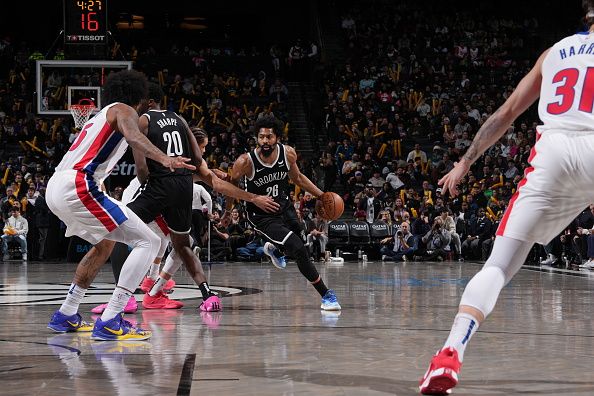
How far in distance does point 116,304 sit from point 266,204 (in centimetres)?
240

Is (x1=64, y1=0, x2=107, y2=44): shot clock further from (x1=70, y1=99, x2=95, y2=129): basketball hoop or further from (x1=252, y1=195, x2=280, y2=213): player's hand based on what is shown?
(x1=252, y1=195, x2=280, y2=213): player's hand

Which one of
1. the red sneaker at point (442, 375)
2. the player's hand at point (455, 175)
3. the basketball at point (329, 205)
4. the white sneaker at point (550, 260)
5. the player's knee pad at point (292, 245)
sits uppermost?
the player's hand at point (455, 175)

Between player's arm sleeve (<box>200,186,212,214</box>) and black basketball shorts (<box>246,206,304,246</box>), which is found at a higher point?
player's arm sleeve (<box>200,186,212,214</box>)

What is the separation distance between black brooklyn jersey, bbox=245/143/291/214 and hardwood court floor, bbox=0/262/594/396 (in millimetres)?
967

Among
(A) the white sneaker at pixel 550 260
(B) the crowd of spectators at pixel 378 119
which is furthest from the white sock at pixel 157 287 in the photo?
(A) the white sneaker at pixel 550 260

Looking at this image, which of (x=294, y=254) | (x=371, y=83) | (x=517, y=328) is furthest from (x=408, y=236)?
(x=517, y=328)

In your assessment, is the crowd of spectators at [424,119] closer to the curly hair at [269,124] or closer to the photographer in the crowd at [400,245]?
the photographer in the crowd at [400,245]

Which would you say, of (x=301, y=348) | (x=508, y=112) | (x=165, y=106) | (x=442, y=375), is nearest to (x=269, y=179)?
(x=301, y=348)

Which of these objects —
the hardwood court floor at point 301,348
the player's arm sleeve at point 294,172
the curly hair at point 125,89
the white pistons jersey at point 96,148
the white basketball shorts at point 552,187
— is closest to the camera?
the white basketball shorts at point 552,187

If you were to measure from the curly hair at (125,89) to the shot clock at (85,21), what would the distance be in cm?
1139

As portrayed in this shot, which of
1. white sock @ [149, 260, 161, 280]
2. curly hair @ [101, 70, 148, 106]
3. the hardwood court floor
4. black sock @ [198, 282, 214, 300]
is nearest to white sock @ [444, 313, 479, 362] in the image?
the hardwood court floor

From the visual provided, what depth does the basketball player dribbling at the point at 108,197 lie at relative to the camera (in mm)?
6172

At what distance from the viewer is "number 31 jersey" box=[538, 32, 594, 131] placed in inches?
169

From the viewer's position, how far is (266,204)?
27.4 ft
